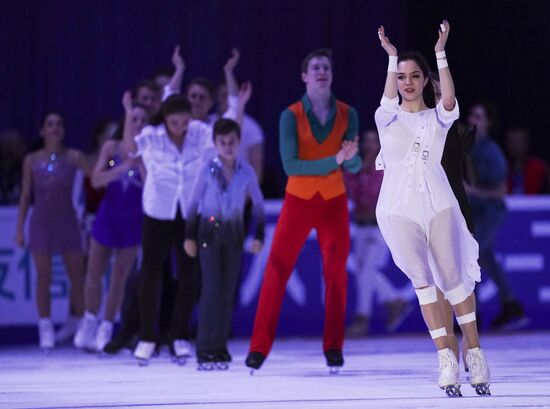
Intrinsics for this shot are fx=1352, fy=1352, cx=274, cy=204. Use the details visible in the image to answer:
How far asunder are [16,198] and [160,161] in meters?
2.42

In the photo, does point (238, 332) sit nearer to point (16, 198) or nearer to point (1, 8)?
point (16, 198)

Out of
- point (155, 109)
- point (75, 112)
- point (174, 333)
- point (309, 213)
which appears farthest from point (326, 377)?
point (75, 112)

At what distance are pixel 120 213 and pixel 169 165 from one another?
3.14 ft

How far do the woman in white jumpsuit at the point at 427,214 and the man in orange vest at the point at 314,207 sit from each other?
3.66ft

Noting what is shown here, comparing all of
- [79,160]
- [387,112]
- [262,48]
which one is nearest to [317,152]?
[387,112]

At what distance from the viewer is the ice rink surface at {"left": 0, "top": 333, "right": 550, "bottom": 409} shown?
579 cm

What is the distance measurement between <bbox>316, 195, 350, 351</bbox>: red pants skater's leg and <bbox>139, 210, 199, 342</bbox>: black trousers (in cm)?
111

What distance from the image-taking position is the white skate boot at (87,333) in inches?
345

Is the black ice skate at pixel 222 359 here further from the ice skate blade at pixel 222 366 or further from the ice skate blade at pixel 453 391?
the ice skate blade at pixel 453 391

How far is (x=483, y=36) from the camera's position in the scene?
1204 cm

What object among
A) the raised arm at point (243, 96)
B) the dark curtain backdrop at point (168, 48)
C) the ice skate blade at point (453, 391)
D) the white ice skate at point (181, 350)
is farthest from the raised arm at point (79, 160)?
the ice skate blade at point (453, 391)

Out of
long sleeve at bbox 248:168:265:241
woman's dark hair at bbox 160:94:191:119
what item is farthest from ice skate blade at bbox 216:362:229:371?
woman's dark hair at bbox 160:94:191:119

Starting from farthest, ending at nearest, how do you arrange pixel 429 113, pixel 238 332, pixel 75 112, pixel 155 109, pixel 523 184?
1. pixel 75 112
2. pixel 523 184
3. pixel 238 332
4. pixel 155 109
5. pixel 429 113

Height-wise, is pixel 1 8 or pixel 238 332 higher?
pixel 1 8
